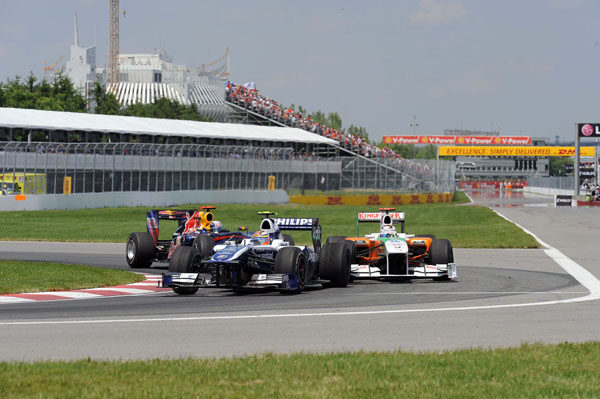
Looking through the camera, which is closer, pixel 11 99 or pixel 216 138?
pixel 216 138

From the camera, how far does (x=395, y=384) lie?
8.16 meters

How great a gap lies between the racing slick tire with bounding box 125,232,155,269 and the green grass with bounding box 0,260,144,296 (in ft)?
4.44

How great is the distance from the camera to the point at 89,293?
1727 centimetres

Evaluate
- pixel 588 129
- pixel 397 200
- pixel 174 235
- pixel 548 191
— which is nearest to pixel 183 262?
pixel 174 235

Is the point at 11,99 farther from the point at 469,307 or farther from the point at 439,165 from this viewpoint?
the point at 469,307

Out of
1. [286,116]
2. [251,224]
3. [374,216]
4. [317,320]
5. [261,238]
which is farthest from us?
[286,116]

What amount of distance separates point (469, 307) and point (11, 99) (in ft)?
287

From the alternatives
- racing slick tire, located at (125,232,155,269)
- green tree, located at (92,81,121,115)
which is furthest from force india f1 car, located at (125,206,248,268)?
green tree, located at (92,81,121,115)

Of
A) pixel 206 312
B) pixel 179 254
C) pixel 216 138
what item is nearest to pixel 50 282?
pixel 179 254

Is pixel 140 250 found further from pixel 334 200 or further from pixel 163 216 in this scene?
pixel 334 200

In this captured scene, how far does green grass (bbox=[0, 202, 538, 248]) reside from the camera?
117 ft

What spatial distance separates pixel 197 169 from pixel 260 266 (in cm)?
5263

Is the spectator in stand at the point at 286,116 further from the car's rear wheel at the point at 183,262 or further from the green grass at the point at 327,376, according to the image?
the green grass at the point at 327,376

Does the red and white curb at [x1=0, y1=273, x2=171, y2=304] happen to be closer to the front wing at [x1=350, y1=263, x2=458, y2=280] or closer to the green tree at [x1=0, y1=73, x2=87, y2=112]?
the front wing at [x1=350, y1=263, x2=458, y2=280]
